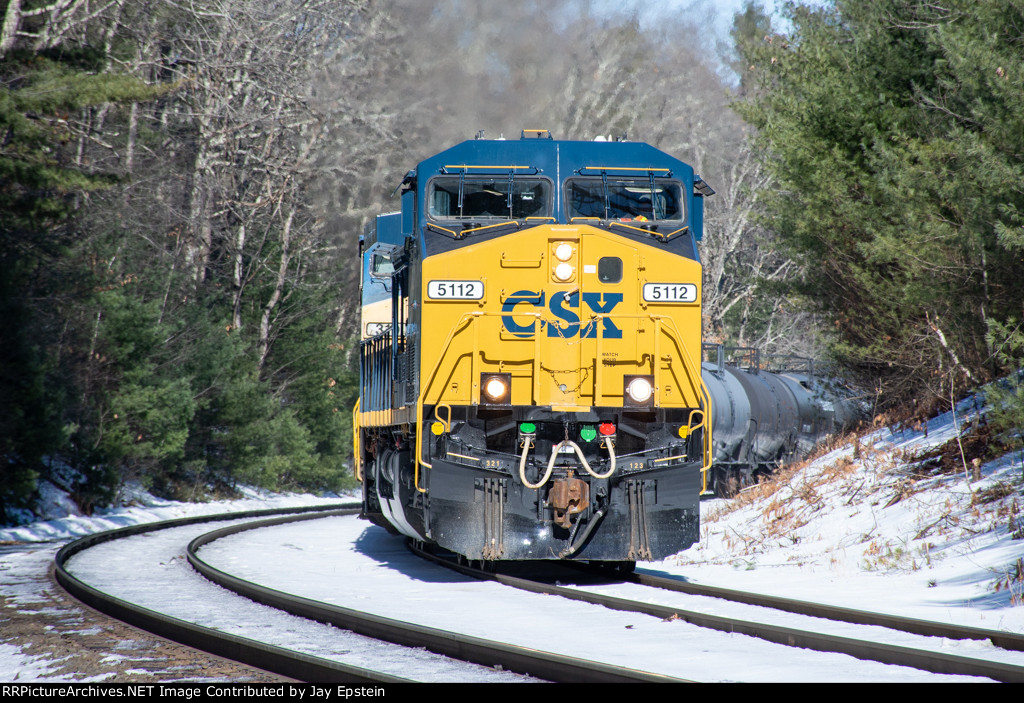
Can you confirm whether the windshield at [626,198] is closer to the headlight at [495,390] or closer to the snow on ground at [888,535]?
the headlight at [495,390]

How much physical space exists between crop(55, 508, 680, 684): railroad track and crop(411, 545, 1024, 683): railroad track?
1.73 metres

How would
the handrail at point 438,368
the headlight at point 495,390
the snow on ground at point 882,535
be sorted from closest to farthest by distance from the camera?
the snow on ground at point 882,535, the handrail at point 438,368, the headlight at point 495,390

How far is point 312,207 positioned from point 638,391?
23.6 meters

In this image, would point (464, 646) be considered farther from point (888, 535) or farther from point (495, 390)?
point (888, 535)

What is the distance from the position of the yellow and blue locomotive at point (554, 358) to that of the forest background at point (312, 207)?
311 cm

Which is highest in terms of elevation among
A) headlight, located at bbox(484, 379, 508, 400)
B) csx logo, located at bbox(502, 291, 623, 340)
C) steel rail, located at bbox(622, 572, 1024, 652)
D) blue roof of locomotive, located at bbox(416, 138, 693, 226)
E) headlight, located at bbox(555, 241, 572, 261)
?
blue roof of locomotive, located at bbox(416, 138, 693, 226)

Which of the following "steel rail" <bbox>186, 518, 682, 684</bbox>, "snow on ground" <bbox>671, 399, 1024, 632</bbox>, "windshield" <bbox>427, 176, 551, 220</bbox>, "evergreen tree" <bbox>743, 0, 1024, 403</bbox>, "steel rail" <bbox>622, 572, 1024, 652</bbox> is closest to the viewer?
"steel rail" <bbox>186, 518, 682, 684</bbox>

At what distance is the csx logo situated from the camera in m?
9.71

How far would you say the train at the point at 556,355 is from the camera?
31.3 ft

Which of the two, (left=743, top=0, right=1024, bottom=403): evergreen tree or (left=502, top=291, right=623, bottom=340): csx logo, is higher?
(left=743, top=0, right=1024, bottom=403): evergreen tree

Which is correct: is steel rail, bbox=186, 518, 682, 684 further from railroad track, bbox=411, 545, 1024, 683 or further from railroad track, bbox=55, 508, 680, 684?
railroad track, bbox=411, 545, 1024, 683

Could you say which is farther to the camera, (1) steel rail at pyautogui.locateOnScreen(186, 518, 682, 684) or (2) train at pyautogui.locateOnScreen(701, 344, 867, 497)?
(2) train at pyautogui.locateOnScreen(701, 344, 867, 497)

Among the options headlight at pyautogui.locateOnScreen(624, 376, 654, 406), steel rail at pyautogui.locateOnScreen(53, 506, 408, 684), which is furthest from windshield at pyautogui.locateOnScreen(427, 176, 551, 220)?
Answer: steel rail at pyautogui.locateOnScreen(53, 506, 408, 684)

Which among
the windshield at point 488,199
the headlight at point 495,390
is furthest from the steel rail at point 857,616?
the windshield at point 488,199
